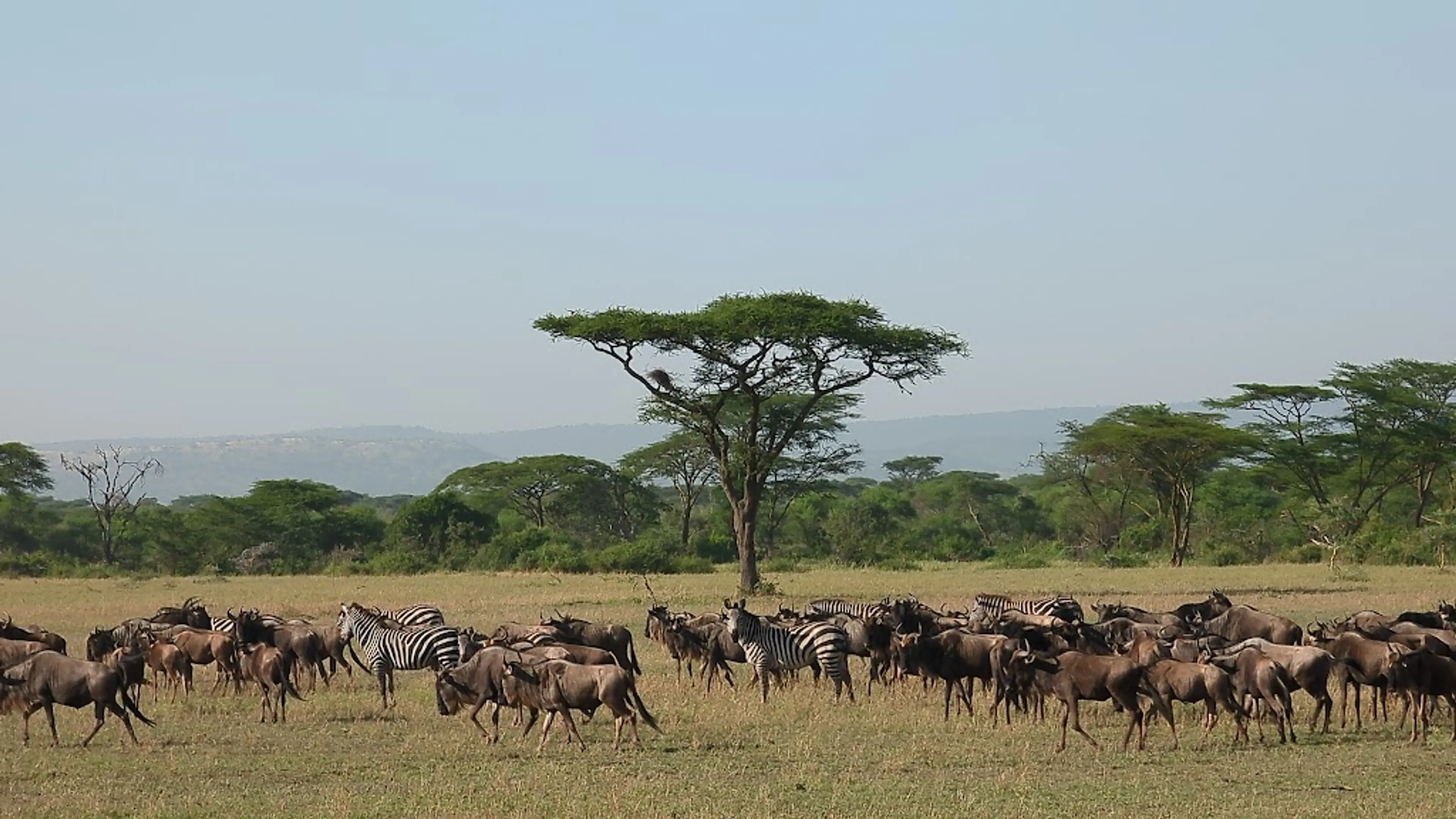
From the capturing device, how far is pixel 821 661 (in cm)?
1611

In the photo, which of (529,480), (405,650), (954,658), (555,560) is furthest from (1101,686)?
(529,480)

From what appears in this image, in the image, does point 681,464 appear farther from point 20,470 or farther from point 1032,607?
point 1032,607

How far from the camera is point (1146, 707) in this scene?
14344 mm

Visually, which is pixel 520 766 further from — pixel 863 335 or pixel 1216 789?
pixel 863 335

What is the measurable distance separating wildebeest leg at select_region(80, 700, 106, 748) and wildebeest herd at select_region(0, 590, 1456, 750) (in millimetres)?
28

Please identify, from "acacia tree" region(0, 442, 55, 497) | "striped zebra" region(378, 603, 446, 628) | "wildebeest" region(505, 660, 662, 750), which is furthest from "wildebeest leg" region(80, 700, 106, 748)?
"acacia tree" region(0, 442, 55, 497)

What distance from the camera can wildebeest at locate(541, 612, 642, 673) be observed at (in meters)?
16.1

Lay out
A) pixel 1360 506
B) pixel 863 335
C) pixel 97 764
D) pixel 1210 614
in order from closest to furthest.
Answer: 1. pixel 97 764
2. pixel 1210 614
3. pixel 863 335
4. pixel 1360 506

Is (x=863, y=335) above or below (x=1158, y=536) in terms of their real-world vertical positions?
above

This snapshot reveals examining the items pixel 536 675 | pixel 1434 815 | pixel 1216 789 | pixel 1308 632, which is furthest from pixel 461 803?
pixel 1308 632

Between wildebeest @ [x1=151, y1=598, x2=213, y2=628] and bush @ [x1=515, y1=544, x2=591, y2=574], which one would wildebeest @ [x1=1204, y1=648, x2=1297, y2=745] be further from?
bush @ [x1=515, y1=544, x2=591, y2=574]

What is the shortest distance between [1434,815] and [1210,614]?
33.1 ft

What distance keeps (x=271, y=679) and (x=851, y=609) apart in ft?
29.0

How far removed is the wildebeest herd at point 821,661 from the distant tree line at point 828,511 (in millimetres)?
15709
